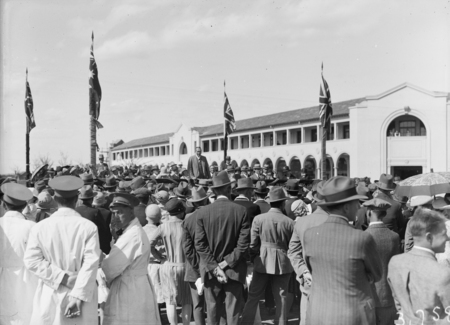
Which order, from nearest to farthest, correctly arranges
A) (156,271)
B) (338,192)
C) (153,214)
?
(338,192) → (153,214) → (156,271)

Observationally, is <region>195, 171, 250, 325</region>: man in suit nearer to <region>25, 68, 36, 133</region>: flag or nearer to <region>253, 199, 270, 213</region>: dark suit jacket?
<region>253, 199, 270, 213</region>: dark suit jacket

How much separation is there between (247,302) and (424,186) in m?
3.76

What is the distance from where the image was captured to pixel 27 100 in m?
17.7

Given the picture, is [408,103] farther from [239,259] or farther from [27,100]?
[239,259]

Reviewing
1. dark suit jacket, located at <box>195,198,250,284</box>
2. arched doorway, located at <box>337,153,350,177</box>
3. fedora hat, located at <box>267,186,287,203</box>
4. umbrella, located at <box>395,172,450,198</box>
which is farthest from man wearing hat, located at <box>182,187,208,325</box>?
arched doorway, located at <box>337,153,350,177</box>

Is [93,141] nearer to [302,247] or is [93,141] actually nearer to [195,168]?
[195,168]

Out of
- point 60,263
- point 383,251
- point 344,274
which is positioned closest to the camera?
point 344,274

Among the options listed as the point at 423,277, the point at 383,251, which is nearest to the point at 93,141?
the point at 383,251

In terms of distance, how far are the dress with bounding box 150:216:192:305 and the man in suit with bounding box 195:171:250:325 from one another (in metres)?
0.52

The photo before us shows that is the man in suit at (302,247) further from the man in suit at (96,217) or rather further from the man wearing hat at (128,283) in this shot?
the man in suit at (96,217)

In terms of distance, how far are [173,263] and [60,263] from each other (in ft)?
6.42

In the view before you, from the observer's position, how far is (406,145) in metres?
35.8

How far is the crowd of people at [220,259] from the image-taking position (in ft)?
11.2

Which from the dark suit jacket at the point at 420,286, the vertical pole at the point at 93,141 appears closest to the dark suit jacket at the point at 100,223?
the dark suit jacket at the point at 420,286
